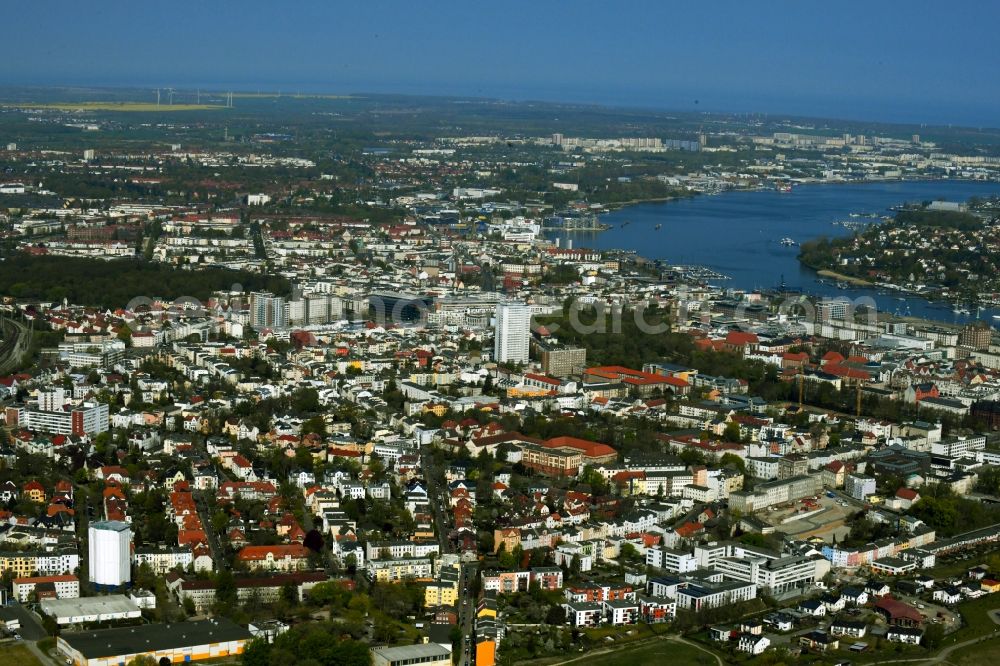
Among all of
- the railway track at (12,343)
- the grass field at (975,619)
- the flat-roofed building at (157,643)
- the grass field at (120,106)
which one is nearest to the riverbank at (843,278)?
the railway track at (12,343)

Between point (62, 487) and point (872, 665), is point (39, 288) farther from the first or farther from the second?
point (872, 665)

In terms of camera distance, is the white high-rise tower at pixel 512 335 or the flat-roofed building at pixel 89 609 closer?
the flat-roofed building at pixel 89 609

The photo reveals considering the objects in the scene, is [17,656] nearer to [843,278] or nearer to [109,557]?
[109,557]

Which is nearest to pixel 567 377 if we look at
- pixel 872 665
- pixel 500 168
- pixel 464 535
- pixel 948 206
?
pixel 464 535

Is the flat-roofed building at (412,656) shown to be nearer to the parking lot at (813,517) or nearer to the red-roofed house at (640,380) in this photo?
the parking lot at (813,517)

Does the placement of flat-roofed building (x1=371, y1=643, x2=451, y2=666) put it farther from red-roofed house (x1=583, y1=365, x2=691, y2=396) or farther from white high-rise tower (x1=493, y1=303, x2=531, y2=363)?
white high-rise tower (x1=493, y1=303, x2=531, y2=363)
